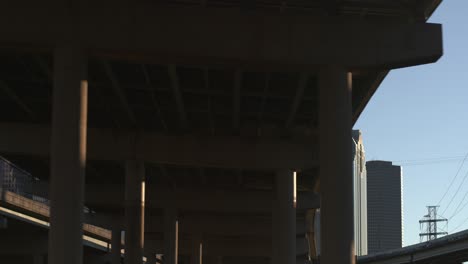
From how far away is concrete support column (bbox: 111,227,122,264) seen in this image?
67.0 metres

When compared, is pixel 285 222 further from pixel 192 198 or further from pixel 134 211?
pixel 192 198

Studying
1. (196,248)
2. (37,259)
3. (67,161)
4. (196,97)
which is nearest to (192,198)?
(37,259)

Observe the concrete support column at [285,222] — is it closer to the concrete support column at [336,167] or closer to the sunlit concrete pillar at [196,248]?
the concrete support column at [336,167]

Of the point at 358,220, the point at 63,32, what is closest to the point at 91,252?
the point at 63,32

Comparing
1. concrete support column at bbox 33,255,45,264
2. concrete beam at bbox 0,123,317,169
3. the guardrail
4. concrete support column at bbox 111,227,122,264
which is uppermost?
concrete beam at bbox 0,123,317,169

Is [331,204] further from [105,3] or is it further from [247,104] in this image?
[247,104]

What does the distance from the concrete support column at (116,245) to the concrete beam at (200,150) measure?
96.6ft

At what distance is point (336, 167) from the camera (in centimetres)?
2142

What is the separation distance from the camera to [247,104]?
3581cm

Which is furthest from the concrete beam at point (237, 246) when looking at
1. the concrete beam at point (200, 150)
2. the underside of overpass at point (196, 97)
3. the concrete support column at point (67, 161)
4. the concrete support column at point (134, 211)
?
the concrete support column at point (67, 161)

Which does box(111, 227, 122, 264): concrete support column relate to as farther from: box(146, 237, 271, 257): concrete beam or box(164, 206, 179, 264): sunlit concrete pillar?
box(146, 237, 271, 257): concrete beam

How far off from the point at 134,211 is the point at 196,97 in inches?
415

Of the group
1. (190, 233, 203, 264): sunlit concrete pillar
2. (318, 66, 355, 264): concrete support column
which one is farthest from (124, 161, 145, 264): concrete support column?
(190, 233, 203, 264): sunlit concrete pillar

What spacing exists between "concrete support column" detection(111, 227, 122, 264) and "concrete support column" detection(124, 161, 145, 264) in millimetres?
24694
